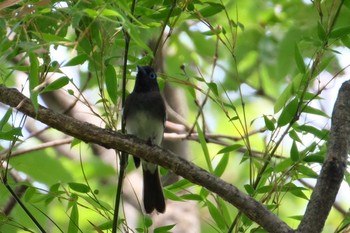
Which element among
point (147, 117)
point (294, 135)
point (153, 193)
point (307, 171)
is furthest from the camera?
point (147, 117)

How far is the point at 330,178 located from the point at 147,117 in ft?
7.20

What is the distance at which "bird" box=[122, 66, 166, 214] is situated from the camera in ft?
14.7

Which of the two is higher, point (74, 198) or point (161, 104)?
point (161, 104)

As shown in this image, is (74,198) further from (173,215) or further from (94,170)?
(173,215)

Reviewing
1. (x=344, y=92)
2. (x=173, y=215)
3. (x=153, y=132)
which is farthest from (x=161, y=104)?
(x=344, y=92)

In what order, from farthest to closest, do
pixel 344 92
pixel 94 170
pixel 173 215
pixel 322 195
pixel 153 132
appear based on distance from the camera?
pixel 173 215 < pixel 153 132 < pixel 94 170 < pixel 344 92 < pixel 322 195

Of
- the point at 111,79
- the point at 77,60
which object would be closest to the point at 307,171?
the point at 111,79

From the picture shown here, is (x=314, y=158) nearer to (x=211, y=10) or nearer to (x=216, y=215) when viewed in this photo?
(x=216, y=215)

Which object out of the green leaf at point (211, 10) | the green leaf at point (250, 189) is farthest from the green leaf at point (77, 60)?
the green leaf at point (250, 189)

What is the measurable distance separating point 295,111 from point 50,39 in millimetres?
1058

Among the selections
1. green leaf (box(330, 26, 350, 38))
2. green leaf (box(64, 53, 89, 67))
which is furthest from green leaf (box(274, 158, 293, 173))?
green leaf (box(64, 53, 89, 67))

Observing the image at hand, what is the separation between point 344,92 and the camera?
9.05 feet

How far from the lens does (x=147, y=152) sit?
2.68m

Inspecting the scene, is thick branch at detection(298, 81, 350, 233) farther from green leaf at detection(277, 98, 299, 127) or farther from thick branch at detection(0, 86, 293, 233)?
green leaf at detection(277, 98, 299, 127)
